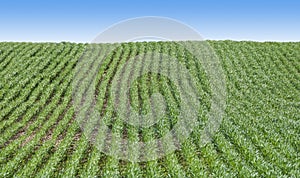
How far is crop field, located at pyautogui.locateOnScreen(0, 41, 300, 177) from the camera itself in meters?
10.5

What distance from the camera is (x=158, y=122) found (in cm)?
1445

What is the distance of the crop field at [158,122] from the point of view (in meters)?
10.5

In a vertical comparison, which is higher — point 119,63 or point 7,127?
point 119,63

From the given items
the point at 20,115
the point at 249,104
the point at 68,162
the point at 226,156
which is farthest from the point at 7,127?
the point at 249,104

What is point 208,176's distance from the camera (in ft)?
31.3

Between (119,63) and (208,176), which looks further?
(119,63)

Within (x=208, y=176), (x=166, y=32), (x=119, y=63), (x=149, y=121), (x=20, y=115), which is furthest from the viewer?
(x=119, y=63)

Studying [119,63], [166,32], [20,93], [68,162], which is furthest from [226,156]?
[119,63]

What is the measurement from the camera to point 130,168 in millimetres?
10445

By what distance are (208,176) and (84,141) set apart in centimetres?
547

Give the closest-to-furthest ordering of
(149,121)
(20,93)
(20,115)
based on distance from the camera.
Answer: (149,121)
(20,115)
(20,93)

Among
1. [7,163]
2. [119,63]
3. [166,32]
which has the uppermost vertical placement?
[166,32]

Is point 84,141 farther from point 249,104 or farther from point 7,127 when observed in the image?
point 249,104

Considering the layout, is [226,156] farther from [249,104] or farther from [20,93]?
[20,93]
